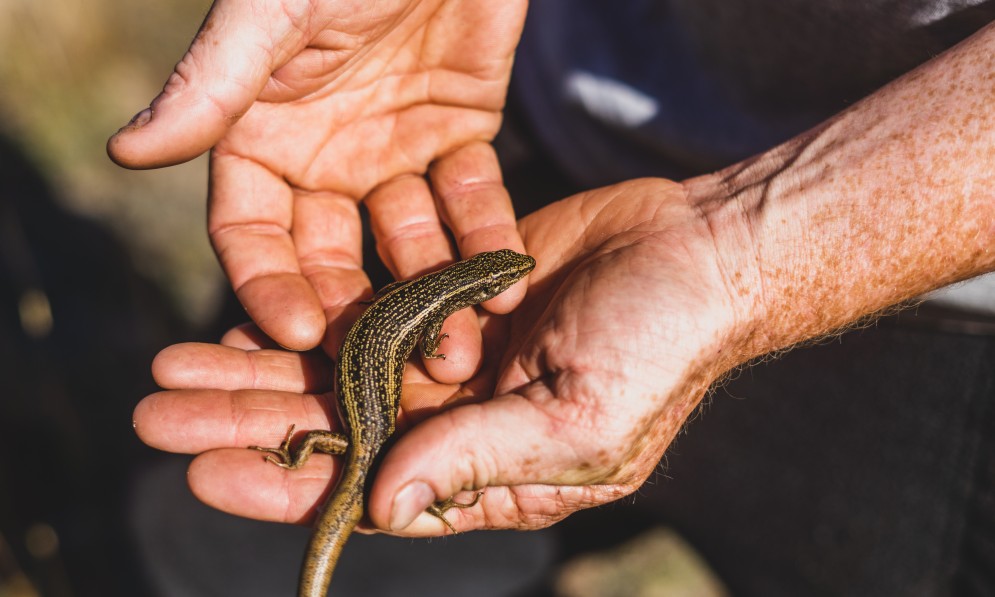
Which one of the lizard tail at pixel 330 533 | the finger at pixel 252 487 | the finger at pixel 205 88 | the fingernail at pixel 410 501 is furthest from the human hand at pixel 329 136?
the fingernail at pixel 410 501

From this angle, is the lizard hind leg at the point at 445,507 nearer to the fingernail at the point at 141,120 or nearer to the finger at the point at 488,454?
the finger at the point at 488,454

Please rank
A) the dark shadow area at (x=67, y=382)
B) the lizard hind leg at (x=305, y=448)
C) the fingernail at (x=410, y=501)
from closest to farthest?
1. the fingernail at (x=410, y=501)
2. the lizard hind leg at (x=305, y=448)
3. the dark shadow area at (x=67, y=382)

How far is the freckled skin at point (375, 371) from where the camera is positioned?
3195mm

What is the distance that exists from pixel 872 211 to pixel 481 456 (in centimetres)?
217

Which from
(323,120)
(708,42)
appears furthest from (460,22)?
(708,42)

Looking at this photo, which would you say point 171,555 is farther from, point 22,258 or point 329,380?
point 22,258

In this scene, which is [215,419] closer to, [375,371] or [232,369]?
[232,369]

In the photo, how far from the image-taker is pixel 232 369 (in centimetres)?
347

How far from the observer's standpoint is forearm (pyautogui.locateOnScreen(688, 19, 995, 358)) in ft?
9.83

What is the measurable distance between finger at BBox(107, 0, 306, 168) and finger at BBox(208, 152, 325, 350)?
73 centimetres

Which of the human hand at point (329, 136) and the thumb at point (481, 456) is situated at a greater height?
the human hand at point (329, 136)

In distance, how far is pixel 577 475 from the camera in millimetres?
2977

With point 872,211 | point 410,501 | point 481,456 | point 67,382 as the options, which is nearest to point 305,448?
point 410,501

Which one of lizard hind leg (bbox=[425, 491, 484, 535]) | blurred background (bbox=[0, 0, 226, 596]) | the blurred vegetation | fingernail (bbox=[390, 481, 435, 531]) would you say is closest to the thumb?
fingernail (bbox=[390, 481, 435, 531])
